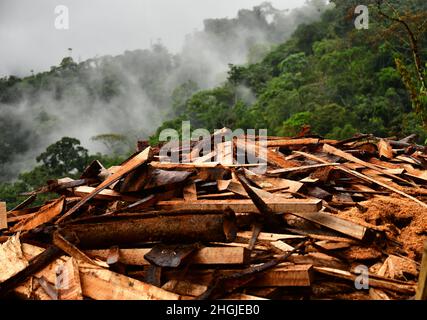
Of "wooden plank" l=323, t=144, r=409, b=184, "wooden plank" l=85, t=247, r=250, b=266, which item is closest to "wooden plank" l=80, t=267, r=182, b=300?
"wooden plank" l=85, t=247, r=250, b=266

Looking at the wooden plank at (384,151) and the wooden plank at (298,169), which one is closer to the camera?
the wooden plank at (298,169)

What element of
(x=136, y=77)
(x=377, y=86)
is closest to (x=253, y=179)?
(x=377, y=86)

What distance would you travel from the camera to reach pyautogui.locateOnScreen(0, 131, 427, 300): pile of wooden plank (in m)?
2.31

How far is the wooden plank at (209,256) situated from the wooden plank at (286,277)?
0.41 feet

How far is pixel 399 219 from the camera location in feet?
9.59

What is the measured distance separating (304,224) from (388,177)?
53.9 inches

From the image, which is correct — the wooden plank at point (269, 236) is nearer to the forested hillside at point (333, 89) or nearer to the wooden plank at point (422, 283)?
the wooden plank at point (422, 283)

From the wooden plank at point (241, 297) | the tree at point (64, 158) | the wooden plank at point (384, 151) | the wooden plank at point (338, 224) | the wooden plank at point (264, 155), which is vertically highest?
the wooden plank at point (264, 155)

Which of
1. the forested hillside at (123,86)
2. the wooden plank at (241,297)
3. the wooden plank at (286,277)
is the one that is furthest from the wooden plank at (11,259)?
the forested hillside at (123,86)

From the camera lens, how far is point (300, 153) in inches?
167

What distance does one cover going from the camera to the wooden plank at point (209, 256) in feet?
7.70

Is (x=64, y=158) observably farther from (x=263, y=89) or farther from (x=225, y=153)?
(x=225, y=153)

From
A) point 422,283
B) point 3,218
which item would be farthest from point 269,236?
point 3,218
